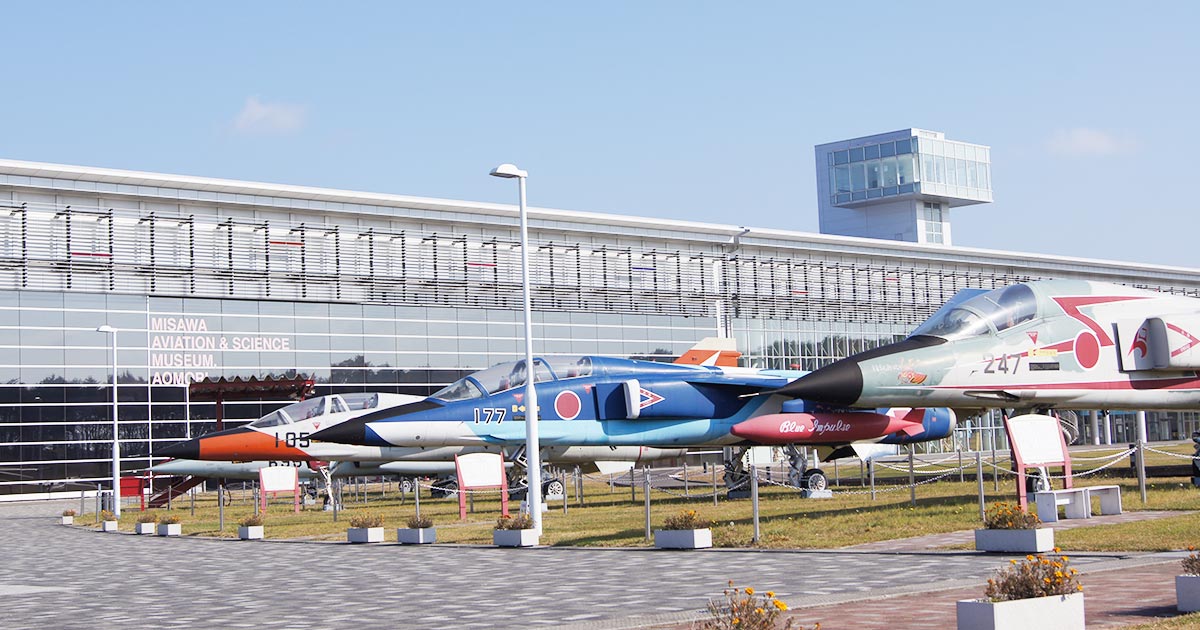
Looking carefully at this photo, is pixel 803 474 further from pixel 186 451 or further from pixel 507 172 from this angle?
pixel 186 451

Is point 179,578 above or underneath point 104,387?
underneath

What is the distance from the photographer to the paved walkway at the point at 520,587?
1062 centimetres

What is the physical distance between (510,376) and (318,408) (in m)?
8.14

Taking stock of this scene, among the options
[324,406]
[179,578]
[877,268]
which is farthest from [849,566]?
[877,268]

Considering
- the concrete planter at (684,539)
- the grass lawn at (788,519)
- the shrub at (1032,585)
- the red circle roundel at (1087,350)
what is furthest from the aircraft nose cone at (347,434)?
the shrub at (1032,585)

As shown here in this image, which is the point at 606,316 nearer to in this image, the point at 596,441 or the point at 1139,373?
the point at 596,441

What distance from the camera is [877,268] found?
7406cm

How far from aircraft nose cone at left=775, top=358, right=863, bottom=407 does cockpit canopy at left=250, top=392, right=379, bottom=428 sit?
55.8ft

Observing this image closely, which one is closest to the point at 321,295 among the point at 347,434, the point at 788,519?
the point at 347,434

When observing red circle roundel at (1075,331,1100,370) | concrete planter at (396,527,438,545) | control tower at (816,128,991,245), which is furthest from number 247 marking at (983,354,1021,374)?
control tower at (816,128,991,245)

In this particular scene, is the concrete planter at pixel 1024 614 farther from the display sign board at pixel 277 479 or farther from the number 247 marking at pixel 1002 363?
the display sign board at pixel 277 479

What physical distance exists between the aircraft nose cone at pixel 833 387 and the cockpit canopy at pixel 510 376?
9.06 meters

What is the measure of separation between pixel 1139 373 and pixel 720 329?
45501 mm

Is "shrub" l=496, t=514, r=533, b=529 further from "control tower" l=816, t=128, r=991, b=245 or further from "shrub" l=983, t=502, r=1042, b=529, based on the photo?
"control tower" l=816, t=128, r=991, b=245
